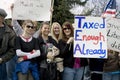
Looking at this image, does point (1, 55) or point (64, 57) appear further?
point (64, 57)

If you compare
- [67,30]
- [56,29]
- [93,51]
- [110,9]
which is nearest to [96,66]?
[93,51]

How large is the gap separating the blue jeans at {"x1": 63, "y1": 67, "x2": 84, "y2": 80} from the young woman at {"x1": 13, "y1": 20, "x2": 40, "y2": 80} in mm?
607

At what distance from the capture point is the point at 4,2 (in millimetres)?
9273

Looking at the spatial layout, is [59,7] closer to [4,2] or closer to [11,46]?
[4,2]

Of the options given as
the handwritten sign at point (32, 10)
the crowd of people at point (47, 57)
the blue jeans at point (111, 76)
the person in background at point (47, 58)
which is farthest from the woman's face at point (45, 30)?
the blue jeans at point (111, 76)

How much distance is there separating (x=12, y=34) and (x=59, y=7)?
20.2 metres

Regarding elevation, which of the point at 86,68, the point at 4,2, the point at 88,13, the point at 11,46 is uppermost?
the point at 4,2

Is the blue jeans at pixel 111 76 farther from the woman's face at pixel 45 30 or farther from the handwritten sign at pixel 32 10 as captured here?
the handwritten sign at pixel 32 10

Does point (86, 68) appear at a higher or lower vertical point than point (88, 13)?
higher

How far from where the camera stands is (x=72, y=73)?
812cm

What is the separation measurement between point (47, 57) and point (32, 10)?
152 centimetres

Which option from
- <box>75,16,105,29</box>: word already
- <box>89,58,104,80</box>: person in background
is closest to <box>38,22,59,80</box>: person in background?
<box>75,16,105,29</box>: word already

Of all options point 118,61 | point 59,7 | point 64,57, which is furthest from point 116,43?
point 59,7

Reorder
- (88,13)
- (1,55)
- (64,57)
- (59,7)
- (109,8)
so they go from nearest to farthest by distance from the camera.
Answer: (1,55), (64,57), (109,8), (59,7), (88,13)
